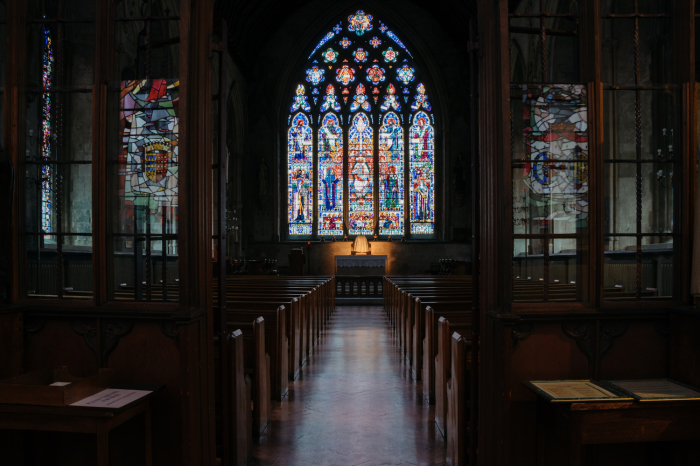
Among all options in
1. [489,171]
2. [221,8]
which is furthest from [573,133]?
[221,8]

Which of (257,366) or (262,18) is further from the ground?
(262,18)

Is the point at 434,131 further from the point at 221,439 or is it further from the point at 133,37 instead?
the point at 221,439

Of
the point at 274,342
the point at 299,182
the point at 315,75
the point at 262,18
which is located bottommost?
the point at 274,342

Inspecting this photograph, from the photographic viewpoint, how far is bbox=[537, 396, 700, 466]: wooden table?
1.98 metres

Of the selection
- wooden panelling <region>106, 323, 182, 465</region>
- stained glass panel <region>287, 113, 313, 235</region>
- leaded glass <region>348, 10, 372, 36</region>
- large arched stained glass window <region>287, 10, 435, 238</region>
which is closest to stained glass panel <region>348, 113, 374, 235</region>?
large arched stained glass window <region>287, 10, 435, 238</region>

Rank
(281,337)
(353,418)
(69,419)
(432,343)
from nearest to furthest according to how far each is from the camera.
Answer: (69,419) → (353,418) → (432,343) → (281,337)

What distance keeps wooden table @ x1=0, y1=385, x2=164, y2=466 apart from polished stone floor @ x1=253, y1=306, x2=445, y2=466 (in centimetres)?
117

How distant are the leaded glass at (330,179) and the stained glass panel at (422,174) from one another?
2.25 meters

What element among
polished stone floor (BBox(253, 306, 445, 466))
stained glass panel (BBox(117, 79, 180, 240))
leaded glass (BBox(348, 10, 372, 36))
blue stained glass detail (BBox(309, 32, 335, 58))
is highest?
leaded glass (BBox(348, 10, 372, 36))

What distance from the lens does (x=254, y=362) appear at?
11.1 ft

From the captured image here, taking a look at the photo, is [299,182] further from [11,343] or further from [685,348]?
[685,348]

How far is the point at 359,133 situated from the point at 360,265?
4.68 m

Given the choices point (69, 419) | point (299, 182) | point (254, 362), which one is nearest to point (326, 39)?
point (299, 182)

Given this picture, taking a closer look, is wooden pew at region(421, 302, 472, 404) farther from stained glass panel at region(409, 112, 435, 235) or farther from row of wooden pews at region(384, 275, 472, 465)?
stained glass panel at region(409, 112, 435, 235)
